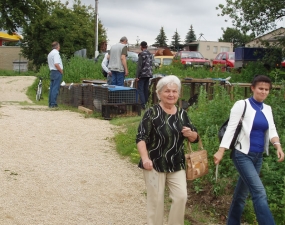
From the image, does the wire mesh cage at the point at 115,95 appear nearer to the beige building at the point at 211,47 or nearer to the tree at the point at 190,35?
the beige building at the point at 211,47

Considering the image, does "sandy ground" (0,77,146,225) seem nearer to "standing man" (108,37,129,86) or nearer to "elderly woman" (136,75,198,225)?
"elderly woman" (136,75,198,225)

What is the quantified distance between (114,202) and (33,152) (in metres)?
2.81

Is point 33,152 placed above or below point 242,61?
below

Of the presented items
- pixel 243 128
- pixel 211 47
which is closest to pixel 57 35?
pixel 243 128

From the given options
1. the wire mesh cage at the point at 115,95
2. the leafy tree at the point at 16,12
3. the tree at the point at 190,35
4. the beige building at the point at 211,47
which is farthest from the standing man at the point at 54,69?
the tree at the point at 190,35

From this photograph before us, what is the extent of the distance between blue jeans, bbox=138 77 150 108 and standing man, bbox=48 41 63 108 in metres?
2.24

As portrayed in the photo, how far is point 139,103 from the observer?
13.0 m

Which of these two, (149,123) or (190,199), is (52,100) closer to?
(190,199)

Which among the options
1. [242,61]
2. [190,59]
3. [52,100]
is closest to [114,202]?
[52,100]

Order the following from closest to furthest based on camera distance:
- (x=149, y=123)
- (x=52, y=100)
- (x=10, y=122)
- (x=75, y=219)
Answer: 1. (x=149, y=123)
2. (x=75, y=219)
3. (x=10, y=122)
4. (x=52, y=100)

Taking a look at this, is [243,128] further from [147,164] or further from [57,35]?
[57,35]

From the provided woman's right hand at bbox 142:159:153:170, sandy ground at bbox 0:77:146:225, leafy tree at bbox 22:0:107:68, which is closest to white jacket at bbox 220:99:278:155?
woman's right hand at bbox 142:159:153:170

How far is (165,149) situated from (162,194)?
40 centimetres

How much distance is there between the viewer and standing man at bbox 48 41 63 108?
47.6ft
